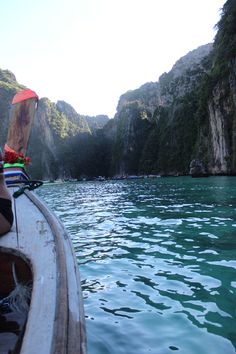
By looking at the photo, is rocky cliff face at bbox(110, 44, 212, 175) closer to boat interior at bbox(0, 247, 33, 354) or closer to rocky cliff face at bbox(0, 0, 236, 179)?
rocky cliff face at bbox(0, 0, 236, 179)

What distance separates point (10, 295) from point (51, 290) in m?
0.74

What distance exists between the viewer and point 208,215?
11.5 meters

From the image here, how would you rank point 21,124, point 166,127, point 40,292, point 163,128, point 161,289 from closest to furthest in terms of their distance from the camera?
point 40,292 → point 161,289 → point 21,124 → point 166,127 → point 163,128

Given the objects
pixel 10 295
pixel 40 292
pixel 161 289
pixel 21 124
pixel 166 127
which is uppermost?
pixel 166 127

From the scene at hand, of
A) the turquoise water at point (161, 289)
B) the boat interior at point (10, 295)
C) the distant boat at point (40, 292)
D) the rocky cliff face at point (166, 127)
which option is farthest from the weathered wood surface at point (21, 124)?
the rocky cliff face at point (166, 127)

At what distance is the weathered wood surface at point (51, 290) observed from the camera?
174cm

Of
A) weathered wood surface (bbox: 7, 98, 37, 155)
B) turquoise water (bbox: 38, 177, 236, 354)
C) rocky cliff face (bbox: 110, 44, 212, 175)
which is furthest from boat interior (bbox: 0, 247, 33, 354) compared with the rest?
rocky cliff face (bbox: 110, 44, 212, 175)

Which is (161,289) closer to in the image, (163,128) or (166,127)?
(166,127)

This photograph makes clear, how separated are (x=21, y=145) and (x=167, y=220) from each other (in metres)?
5.37

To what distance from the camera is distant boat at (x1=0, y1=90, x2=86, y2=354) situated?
70.1 inches

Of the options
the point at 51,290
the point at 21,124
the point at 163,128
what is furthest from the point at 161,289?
the point at 163,128

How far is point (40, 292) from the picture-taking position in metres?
2.28

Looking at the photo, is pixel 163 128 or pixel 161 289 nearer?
pixel 161 289

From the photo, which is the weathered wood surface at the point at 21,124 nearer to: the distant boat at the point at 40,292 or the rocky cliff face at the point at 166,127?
the distant boat at the point at 40,292
